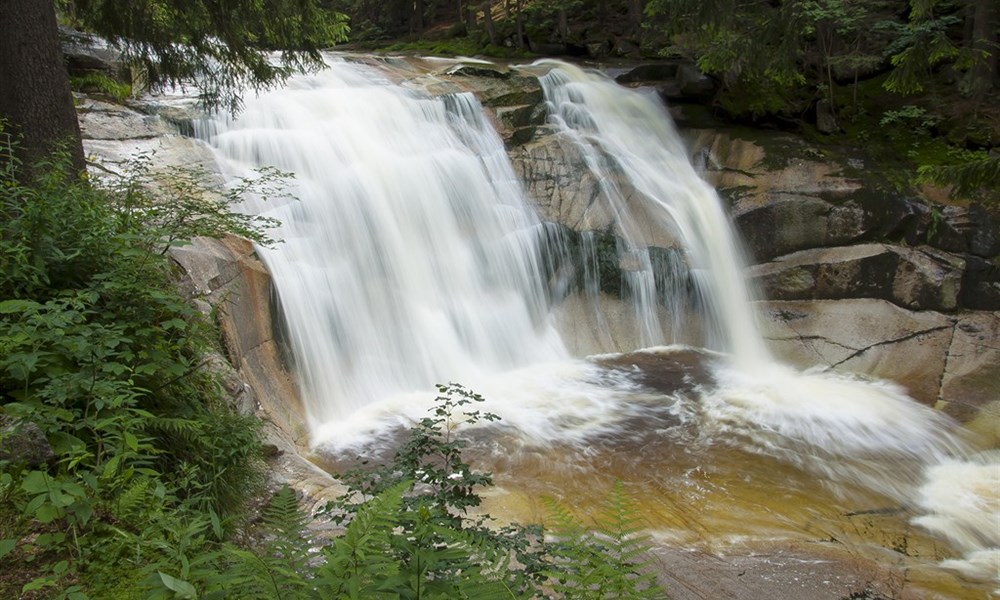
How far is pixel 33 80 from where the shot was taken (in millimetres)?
5062

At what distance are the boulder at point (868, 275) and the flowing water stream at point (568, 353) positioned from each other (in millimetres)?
734

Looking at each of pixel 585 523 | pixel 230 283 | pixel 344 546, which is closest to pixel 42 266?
pixel 344 546

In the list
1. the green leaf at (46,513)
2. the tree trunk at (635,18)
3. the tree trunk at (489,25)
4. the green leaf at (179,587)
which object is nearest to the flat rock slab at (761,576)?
the green leaf at (179,587)

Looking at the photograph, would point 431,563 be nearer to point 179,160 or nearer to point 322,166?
point 179,160

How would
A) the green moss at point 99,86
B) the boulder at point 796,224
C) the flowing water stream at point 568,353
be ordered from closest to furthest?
the flowing water stream at point 568,353 < the green moss at point 99,86 < the boulder at point 796,224

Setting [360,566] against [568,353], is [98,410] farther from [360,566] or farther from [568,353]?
[568,353]

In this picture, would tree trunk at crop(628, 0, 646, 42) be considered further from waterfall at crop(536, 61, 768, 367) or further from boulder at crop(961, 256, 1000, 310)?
boulder at crop(961, 256, 1000, 310)

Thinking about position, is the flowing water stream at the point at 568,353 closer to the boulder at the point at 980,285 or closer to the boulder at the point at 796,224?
the boulder at the point at 796,224

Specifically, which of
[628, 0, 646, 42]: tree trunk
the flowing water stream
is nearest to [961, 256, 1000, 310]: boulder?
the flowing water stream

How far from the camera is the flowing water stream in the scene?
6.28 metres

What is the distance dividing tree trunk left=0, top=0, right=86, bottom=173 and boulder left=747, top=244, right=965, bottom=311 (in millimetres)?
10628

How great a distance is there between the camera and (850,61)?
11945 mm

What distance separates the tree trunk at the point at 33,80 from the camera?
4965 mm

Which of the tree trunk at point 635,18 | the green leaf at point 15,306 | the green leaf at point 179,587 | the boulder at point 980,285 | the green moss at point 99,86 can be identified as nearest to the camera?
the green leaf at point 179,587
